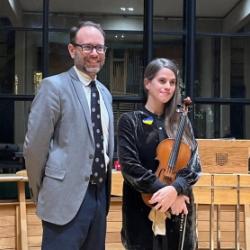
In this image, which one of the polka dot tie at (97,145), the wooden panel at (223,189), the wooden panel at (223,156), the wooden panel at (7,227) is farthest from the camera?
the wooden panel at (7,227)

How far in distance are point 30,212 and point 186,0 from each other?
132 inches

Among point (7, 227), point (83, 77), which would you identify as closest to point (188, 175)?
point (83, 77)

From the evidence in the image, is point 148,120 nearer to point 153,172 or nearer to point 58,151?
point 153,172

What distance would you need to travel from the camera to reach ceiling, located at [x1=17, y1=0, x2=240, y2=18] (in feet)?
Result: 25.0

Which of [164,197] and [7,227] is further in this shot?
[7,227]

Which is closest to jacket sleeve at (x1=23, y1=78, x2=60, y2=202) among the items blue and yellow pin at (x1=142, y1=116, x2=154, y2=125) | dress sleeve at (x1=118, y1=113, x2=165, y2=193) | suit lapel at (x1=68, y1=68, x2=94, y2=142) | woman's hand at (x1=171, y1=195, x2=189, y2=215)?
suit lapel at (x1=68, y1=68, x2=94, y2=142)

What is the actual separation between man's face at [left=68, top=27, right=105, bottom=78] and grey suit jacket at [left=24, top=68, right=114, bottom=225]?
0.17m

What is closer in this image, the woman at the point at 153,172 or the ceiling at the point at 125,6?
the woman at the point at 153,172

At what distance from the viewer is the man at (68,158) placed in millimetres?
3109

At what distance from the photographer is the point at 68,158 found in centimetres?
312

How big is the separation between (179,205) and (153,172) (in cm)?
24

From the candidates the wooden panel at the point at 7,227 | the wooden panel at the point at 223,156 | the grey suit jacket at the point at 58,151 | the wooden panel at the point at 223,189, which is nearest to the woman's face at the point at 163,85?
the grey suit jacket at the point at 58,151

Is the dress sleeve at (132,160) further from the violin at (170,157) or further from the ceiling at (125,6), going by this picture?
the ceiling at (125,6)

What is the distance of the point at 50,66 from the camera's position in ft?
24.2
